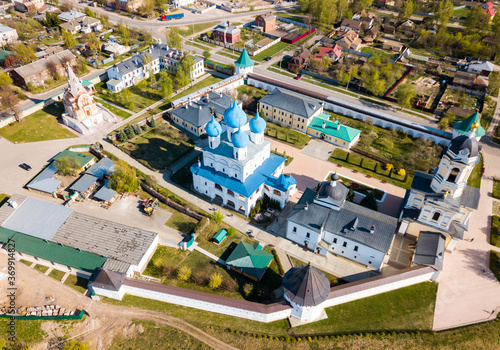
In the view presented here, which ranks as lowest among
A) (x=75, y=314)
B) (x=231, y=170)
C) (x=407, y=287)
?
(x=75, y=314)

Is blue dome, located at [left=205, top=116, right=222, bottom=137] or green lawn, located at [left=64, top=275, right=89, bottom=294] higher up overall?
blue dome, located at [left=205, top=116, right=222, bottom=137]

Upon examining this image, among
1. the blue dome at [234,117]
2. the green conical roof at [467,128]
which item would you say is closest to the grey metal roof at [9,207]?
the blue dome at [234,117]

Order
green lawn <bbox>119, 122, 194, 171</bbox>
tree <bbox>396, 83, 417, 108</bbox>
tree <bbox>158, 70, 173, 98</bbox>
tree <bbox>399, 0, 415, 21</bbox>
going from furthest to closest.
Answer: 1. tree <bbox>399, 0, 415, 21</bbox>
2. tree <bbox>158, 70, 173, 98</bbox>
3. tree <bbox>396, 83, 417, 108</bbox>
4. green lawn <bbox>119, 122, 194, 171</bbox>

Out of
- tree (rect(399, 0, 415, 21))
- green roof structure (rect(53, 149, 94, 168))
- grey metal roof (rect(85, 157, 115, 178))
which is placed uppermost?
tree (rect(399, 0, 415, 21))

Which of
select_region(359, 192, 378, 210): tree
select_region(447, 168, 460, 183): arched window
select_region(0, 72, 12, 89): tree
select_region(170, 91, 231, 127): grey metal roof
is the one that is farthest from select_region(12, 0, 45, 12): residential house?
select_region(447, 168, 460, 183): arched window

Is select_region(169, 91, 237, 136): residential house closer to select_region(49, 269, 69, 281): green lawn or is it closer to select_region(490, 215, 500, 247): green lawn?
select_region(49, 269, 69, 281): green lawn

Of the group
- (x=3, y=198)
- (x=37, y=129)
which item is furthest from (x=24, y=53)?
(x=3, y=198)

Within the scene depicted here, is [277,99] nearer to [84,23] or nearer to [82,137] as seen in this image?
[82,137]

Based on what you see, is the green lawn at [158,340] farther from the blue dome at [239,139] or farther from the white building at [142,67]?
the white building at [142,67]

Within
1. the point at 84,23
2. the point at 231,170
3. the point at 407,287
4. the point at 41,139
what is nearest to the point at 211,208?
the point at 231,170
